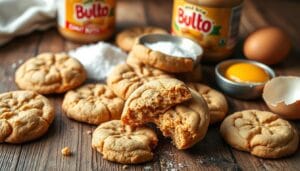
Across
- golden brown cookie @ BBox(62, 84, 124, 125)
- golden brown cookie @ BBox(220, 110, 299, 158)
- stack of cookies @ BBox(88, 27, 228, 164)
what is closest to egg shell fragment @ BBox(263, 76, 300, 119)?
golden brown cookie @ BBox(220, 110, 299, 158)

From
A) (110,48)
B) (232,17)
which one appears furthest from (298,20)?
(110,48)

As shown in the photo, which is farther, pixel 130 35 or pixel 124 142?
pixel 130 35

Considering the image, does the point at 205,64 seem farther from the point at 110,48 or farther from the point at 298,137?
the point at 298,137

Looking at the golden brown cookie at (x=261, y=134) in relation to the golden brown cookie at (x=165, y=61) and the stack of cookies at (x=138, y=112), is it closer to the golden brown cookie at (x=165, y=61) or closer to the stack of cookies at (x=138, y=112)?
the stack of cookies at (x=138, y=112)

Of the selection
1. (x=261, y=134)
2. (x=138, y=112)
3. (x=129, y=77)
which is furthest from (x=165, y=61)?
(x=261, y=134)

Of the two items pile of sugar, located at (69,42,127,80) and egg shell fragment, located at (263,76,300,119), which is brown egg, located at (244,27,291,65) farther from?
pile of sugar, located at (69,42,127,80)

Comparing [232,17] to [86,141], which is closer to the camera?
[86,141]

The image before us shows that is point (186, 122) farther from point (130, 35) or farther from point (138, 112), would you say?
point (130, 35)
